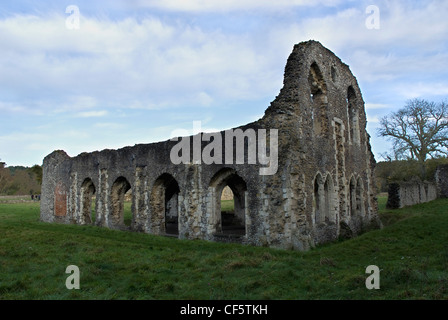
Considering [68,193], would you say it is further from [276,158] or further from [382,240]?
[382,240]

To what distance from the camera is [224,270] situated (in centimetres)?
794

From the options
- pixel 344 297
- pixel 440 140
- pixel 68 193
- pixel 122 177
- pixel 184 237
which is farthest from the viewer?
pixel 440 140

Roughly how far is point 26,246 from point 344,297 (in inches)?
400

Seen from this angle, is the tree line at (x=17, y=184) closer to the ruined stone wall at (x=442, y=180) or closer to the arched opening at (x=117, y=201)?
the arched opening at (x=117, y=201)

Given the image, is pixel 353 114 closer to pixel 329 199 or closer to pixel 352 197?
pixel 352 197

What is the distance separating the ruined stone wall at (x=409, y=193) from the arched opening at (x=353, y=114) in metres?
8.95

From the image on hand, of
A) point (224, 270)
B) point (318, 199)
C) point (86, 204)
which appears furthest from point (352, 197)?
point (86, 204)

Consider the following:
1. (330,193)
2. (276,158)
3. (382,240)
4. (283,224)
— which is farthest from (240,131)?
(382,240)

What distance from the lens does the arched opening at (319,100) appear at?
47.5 ft

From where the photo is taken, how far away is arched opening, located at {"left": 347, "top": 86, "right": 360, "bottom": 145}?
1803 cm

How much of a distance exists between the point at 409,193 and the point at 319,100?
620 inches

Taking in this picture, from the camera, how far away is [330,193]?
1442 cm
